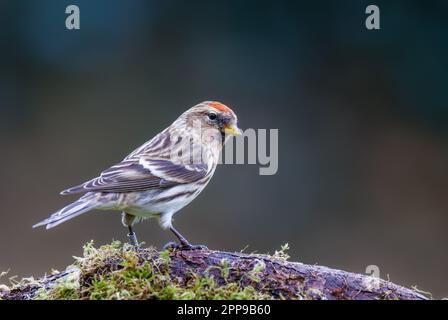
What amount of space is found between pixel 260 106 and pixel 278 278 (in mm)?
8024

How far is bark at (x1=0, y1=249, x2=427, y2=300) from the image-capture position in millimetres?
3920

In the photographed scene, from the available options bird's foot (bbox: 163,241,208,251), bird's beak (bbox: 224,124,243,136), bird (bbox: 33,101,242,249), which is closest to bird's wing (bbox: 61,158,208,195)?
bird (bbox: 33,101,242,249)

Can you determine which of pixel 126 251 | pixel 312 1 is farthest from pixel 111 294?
pixel 312 1

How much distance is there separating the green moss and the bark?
0.13ft

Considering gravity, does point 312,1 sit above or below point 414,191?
above

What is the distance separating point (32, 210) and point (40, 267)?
1.23 metres

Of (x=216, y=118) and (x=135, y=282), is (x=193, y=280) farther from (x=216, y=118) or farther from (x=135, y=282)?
(x=216, y=118)

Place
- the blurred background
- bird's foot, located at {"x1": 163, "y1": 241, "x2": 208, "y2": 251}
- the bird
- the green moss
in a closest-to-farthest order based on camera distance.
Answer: the green moss, bird's foot, located at {"x1": 163, "y1": 241, "x2": 208, "y2": 251}, the bird, the blurred background

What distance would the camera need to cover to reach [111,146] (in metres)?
11.4

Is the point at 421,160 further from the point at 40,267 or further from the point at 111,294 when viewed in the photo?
the point at 111,294

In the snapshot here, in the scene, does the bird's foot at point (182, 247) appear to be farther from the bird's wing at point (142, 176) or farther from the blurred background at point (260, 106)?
the blurred background at point (260, 106)

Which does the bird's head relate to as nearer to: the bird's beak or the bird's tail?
the bird's beak

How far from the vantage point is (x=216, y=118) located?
19.6 feet

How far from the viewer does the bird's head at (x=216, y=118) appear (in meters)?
5.95
